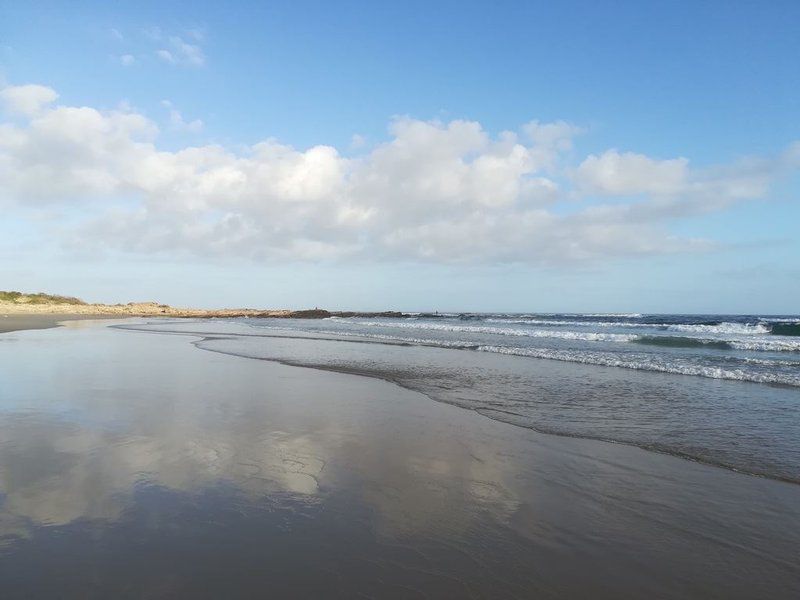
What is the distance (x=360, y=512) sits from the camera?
4.53 meters

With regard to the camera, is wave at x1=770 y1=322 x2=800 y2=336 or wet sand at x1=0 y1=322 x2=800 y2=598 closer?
wet sand at x1=0 y1=322 x2=800 y2=598

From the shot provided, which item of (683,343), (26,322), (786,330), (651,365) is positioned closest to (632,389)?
(651,365)

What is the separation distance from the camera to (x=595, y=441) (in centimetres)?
746

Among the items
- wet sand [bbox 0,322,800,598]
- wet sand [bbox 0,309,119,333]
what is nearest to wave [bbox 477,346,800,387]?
wet sand [bbox 0,322,800,598]

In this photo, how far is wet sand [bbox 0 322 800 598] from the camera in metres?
3.42

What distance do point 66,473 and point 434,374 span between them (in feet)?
35.2

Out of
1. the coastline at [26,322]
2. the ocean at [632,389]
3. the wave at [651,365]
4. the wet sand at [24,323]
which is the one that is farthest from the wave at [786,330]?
the wet sand at [24,323]

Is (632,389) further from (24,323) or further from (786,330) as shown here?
(24,323)

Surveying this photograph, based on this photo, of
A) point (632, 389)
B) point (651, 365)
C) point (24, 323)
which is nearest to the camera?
point (632, 389)

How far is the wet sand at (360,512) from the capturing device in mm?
3420

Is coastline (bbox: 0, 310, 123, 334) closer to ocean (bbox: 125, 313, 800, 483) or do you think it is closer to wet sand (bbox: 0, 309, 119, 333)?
wet sand (bbox: 0, 309, 119, 333)

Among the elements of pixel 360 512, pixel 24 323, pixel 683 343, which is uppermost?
pixel 24 323

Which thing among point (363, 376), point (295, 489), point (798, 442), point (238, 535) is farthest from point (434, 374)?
point (238, 535)

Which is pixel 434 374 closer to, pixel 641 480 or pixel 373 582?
pixel 641 480
